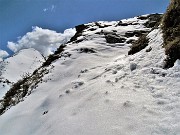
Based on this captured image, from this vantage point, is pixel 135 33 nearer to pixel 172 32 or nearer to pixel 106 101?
pixel 172 32

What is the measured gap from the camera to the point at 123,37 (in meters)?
27.3

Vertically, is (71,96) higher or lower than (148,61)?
lower

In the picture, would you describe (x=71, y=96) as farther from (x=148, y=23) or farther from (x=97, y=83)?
(x=148, y=23)

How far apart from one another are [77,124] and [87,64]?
894 cm

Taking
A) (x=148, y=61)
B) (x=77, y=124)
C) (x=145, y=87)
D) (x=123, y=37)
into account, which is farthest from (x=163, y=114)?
(x=123, y=37)

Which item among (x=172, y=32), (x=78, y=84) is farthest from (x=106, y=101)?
(x=172, y=32)

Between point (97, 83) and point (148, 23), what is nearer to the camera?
point (97, 83)

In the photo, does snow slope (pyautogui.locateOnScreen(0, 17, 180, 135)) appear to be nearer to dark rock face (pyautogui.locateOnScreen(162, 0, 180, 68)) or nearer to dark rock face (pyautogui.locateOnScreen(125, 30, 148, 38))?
dark rock face (pyautogui.locateOnScreen(162, 0, 180, 68))

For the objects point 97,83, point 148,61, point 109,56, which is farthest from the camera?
point 109,56

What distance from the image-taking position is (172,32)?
13.6 meters

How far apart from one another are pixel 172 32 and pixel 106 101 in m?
4.79

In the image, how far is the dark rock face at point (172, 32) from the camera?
39.1ft

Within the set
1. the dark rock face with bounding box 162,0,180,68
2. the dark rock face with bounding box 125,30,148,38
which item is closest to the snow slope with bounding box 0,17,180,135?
the dark rock face with bounding box 162,0,180,68

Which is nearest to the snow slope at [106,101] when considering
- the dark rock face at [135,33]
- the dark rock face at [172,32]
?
the dark rock face at [172,32]
